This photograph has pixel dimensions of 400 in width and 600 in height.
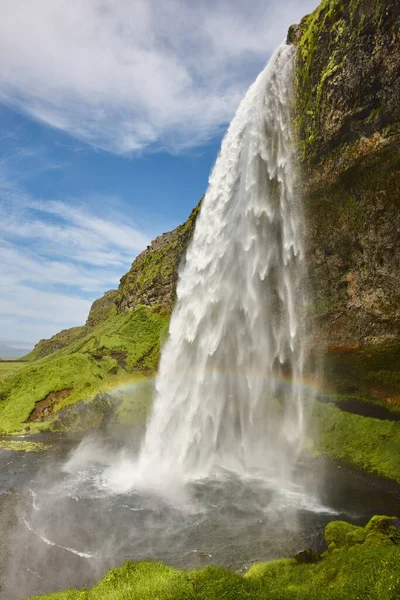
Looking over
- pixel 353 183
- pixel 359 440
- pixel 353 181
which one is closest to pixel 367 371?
pixel 359 440

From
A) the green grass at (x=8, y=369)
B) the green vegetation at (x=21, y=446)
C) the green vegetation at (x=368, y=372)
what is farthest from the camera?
the green grass at (x=8, y=369)

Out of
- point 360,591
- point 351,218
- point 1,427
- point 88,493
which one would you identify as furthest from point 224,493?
point 1,427

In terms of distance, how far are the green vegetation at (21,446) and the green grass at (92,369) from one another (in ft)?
15.4

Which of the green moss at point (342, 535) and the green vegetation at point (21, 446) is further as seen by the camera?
the green vegetation at point (21, 446)

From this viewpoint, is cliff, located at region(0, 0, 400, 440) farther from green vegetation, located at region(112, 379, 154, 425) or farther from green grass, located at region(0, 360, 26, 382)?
green grass, located at region(0, 360, 26, 382)

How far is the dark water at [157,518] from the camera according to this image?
48.5 feet

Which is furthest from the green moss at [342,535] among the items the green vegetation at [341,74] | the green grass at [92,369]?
the green grass at [92,369]

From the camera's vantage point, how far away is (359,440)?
95.1 feet

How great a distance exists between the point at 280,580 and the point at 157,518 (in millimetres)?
8934

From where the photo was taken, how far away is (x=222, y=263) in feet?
117

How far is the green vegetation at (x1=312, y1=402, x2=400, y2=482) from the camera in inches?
1029

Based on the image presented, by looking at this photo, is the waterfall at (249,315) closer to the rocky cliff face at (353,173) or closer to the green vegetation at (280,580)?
the rocky cliff face at (353,173)

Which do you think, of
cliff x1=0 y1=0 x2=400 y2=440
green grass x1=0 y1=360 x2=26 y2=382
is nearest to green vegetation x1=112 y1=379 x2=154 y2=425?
cliff x1=0 y1=0 x2=400 y2=440

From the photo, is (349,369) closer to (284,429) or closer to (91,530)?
(284,429)
